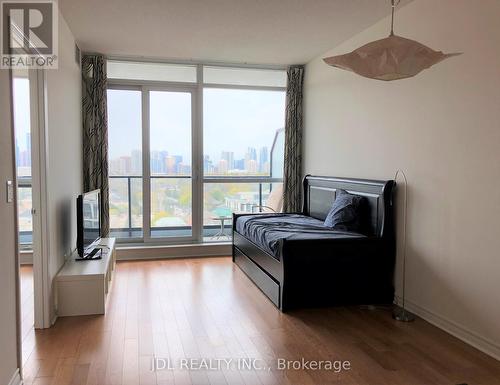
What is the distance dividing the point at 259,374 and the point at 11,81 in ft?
7.22

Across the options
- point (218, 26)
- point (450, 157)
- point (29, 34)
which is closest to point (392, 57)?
point (450, 157)

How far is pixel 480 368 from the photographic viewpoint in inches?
103

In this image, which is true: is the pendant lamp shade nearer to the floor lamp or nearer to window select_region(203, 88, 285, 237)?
the floor lamp

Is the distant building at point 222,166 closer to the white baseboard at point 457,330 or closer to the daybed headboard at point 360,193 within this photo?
the daybed headboard at point 360,193

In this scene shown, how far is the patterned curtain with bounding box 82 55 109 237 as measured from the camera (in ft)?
17.3

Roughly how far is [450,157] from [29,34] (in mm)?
3160

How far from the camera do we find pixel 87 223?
398 centimetres

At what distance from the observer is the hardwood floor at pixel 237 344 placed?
2.50m

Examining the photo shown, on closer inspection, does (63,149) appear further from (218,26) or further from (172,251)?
(172,251)

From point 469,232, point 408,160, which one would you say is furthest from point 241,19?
point 469,232

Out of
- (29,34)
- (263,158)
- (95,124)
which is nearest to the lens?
(29,34)

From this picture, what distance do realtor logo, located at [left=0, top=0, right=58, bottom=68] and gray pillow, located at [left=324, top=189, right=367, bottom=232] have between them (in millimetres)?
2944

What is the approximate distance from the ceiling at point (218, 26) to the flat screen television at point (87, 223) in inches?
67.1

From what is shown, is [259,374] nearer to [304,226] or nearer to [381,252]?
[381,252]
